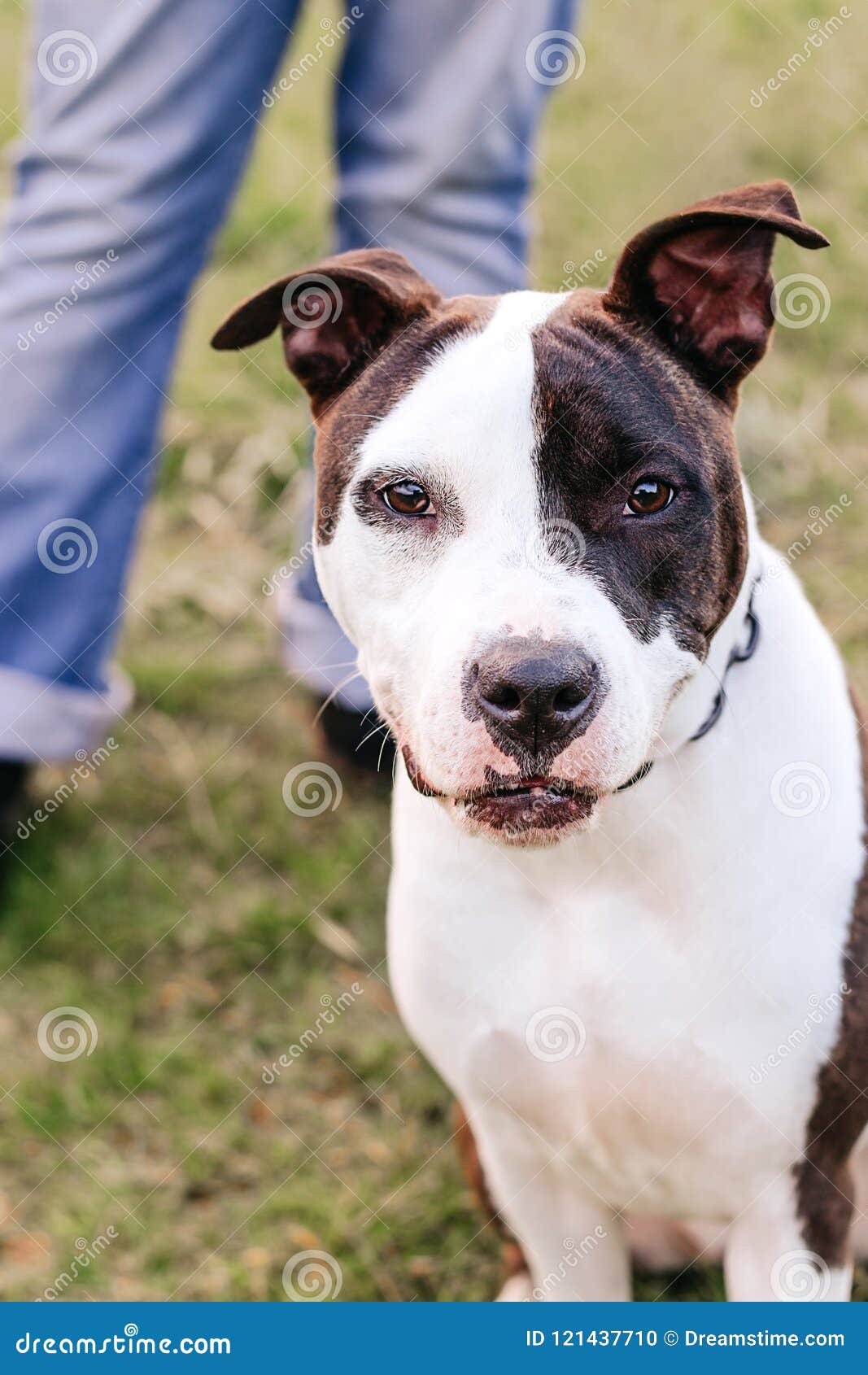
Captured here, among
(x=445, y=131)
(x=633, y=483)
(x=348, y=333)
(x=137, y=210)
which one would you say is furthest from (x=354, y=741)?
(x=633, y=483)

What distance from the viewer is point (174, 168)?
3.38 metres

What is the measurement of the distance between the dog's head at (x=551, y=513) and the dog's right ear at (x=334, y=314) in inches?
0.8

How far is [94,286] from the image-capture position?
3.48 metres

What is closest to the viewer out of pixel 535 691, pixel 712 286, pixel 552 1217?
pixel 535 691

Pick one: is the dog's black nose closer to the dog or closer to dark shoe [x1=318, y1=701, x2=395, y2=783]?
the dog

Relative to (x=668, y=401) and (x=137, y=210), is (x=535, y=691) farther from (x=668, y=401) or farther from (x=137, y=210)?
(x=137, y=210)

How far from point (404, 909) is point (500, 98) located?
1.92 m

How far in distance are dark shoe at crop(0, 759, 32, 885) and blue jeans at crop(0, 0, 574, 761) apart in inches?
4.7

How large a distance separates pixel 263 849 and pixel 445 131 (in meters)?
1.89

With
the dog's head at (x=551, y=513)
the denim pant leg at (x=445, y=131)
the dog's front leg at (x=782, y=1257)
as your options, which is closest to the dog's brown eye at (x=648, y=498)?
the dog's head at (x=551, y=513)

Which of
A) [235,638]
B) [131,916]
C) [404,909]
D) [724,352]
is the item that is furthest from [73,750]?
[724,352]

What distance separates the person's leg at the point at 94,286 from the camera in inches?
129

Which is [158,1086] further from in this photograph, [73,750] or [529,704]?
[529,704]

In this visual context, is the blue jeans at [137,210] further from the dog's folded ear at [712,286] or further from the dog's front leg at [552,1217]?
the dog's front leg at [552,1217]
